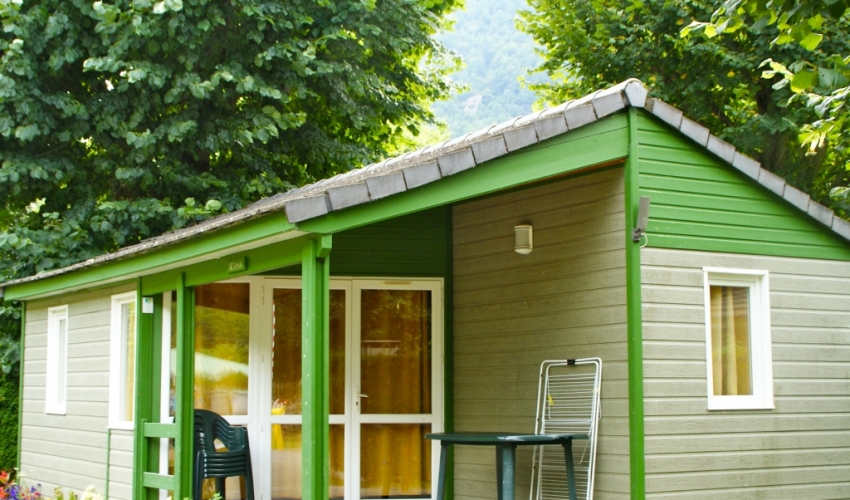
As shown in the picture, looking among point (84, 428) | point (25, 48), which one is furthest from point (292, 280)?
point (25, 48)

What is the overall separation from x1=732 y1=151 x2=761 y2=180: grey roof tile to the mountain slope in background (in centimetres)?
5600

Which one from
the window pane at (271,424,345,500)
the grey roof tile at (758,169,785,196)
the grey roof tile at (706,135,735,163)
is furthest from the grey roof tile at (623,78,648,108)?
the window pane at (271,424,345,500)

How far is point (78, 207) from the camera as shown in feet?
45.5

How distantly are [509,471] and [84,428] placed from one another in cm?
516

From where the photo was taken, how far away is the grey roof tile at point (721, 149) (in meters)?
7.41

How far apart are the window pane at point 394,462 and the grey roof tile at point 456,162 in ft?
11.3

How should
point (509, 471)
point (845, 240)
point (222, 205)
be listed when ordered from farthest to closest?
point (222, 205), point (845, 240), point (509, 471)

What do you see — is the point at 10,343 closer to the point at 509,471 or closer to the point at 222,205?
the point at 222,205

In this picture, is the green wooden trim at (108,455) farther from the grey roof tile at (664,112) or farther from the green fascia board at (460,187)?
the grey roof tile at (664,112)

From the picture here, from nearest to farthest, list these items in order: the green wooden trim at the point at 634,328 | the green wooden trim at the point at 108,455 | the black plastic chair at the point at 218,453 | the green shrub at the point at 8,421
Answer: the green wooden trim at the point at 634,328 → the black plastic chair at the point at 218,453 → the green wooden trim at the point at 108,455 → the green shrub at the point at 8,421

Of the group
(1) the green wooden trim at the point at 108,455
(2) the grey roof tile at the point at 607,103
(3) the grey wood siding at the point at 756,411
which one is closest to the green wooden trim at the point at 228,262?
(1) the green wooden trim at the point at 108,455

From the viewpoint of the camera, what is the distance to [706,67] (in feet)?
51.3

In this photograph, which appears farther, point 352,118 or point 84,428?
point 352,118

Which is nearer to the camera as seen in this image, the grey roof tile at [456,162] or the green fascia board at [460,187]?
the green fascia board at [460,187]
